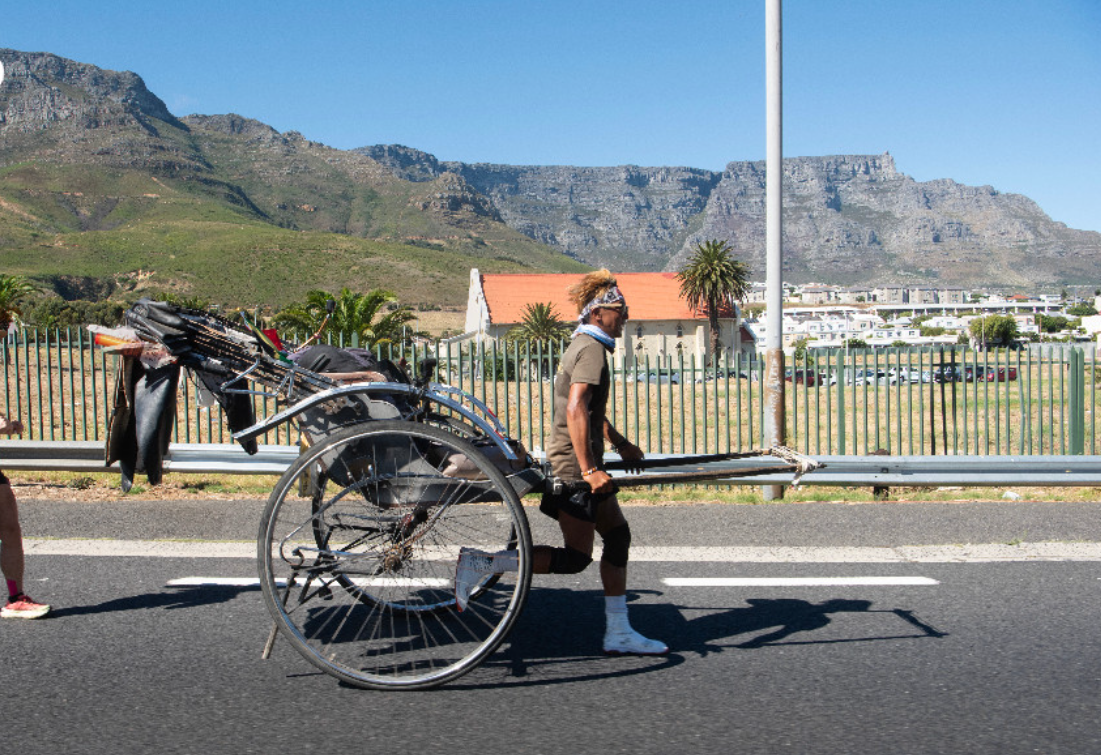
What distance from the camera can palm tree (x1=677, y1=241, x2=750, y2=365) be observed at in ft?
243

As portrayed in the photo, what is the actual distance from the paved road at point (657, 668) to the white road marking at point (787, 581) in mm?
25

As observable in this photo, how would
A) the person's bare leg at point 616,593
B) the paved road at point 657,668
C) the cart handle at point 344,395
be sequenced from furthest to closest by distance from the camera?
1. the person's bare leg at point 616,593
2. the cart handle at point 344,395
3. the paved road at point 657,668

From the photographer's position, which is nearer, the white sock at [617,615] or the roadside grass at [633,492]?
the white sock at [617,615]

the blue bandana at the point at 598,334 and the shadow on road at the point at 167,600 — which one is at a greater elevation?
the blue bandana at the point at 598,334

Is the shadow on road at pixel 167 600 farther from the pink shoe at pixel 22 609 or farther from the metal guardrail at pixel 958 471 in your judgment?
the metal guardrail at pixel 958 471

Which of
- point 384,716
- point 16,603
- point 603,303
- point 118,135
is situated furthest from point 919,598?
point 118,135

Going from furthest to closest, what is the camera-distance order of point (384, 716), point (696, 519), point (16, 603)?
point (696, 519), point (16, 603), point (384, 716)

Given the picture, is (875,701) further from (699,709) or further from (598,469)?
(598,469)

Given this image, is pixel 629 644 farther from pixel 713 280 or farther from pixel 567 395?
pixel 713 280

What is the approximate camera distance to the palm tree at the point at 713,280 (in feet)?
243

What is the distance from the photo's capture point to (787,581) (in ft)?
20.4

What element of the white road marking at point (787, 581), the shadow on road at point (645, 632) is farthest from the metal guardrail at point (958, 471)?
the shadow on road at point (645, 632)

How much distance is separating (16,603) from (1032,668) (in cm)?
512

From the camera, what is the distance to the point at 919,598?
5.79m
